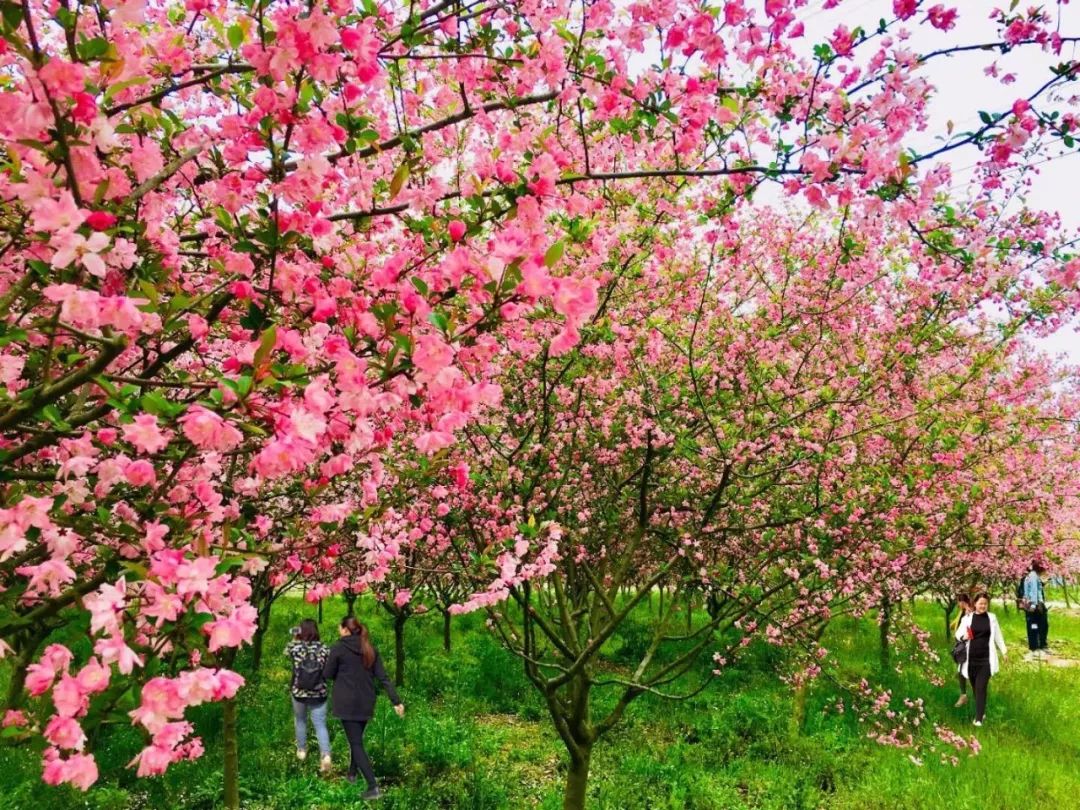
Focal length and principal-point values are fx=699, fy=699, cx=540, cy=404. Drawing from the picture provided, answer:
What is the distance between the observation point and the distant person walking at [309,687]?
25.5 ft

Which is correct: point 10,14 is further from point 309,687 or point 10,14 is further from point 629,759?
point 629,759

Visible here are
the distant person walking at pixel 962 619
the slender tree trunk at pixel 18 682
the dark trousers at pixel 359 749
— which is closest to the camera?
the slender tree trunk at pixel 18 682

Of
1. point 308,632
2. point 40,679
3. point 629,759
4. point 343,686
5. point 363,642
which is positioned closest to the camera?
point 40,679

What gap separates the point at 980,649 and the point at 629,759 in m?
5.31

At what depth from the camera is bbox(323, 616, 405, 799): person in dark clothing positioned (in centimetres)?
729

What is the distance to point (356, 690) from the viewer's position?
24.3ft

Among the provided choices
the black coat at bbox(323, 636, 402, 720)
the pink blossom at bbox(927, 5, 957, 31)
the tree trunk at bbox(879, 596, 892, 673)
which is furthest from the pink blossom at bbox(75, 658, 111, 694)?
the tree trunk at bbox(879, 596, 892, 673)

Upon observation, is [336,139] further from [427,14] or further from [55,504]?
[55,504]

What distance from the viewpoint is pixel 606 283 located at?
514 cm

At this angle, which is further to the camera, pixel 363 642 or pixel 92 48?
pixel 363 642

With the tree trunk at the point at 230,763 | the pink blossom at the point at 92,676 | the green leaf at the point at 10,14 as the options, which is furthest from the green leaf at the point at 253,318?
the tree trunk at the point at 230,763

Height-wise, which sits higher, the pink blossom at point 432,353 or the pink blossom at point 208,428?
the pink blossom at point 432,353

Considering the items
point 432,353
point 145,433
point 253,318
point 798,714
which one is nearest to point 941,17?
point 432,353

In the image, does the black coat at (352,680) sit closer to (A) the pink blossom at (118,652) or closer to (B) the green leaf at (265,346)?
(A) the pink blossom at (118,652)
